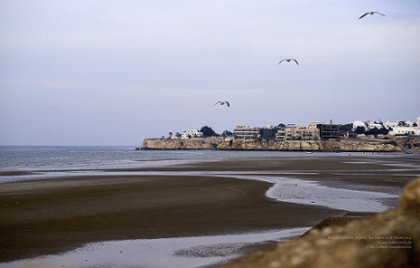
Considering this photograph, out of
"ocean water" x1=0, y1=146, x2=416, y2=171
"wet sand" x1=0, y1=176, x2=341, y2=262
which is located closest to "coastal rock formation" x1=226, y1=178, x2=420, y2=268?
"wet sand" x1=0, y1=176, x2=341, y2=262

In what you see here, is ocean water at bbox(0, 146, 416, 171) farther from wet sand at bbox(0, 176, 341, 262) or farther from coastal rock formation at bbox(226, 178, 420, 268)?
coastal rock formation at bbox(226, 178, 420, 268)

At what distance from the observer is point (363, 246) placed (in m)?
2.96

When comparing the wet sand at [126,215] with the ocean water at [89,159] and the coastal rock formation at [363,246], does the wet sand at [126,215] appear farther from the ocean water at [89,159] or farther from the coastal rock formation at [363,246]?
the ocean water at [89,159]

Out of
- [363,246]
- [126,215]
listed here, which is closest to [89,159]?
[126,215]

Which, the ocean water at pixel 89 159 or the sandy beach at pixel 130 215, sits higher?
the sandy beach at pixel 130 215

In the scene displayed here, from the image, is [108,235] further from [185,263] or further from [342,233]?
[342,233]

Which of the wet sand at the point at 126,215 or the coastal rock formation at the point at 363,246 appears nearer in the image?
the coastal rock formation at the point at 363,246

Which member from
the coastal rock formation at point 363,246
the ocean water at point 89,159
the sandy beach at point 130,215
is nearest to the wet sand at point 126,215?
the sandy beach at point 130,215

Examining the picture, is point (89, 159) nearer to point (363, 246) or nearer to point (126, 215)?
point (126, 215)

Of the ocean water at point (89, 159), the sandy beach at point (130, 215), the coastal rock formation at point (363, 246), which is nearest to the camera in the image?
the coastal rock formation at point (363, 246)

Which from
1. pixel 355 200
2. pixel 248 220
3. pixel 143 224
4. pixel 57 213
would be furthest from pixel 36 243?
pixel 355 200

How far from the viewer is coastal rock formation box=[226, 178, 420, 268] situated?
2812 millimetres

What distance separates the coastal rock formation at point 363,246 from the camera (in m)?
2.81

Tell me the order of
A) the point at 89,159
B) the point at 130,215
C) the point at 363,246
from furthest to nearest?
the point at 89,159 → the point at 130,215 → the point at 363,246
